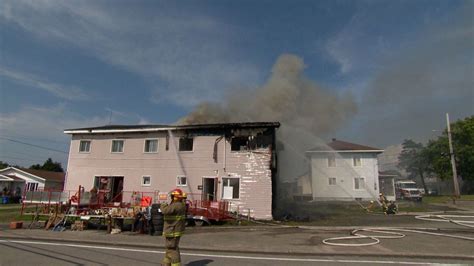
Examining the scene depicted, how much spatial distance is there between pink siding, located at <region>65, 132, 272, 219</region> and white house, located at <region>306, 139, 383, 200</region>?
17673 mm

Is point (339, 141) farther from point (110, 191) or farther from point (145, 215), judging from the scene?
point (145, 215)

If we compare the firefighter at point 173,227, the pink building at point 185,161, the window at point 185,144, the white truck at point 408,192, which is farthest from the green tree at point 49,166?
the firefighter at point 173,227

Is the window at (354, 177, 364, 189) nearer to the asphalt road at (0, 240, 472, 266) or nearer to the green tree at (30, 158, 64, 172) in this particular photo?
the asphalt road at (0, 240, 472, 266)

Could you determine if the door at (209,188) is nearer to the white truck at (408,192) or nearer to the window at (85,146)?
the window at (85,146)

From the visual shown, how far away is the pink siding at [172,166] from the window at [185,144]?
0.39 metres

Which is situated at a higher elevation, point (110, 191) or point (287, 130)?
point (287, 130)

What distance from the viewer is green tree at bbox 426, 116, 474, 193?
50594 millimetres

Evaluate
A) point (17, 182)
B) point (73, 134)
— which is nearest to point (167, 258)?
point (73, 134)

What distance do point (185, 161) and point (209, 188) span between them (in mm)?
→ 2254

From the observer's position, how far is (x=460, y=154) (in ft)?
168

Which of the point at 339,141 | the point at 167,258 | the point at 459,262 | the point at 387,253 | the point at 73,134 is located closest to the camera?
the point at 167,258

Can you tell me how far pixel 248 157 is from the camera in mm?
18953

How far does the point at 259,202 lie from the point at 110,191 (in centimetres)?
994

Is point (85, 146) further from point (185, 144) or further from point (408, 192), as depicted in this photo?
point (408, 192)
